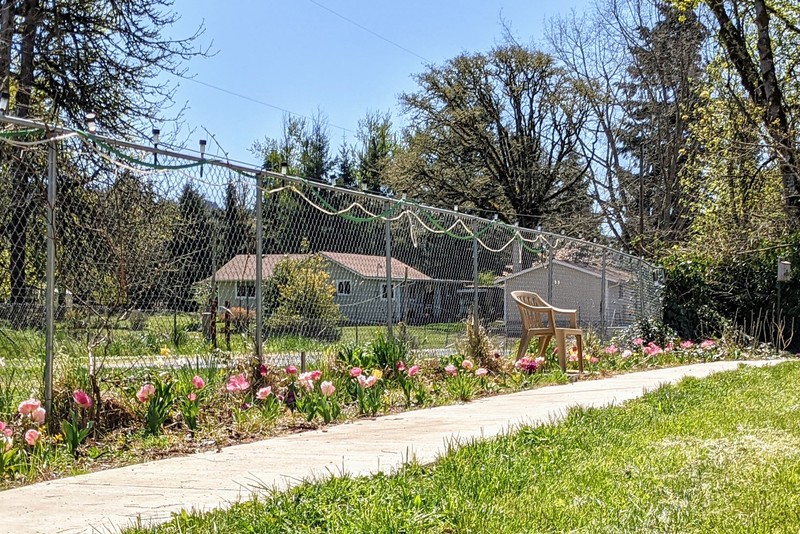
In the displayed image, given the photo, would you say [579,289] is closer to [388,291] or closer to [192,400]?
[388,291]

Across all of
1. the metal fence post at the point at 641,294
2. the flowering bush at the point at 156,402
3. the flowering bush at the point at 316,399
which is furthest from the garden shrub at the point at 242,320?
the metal fence post at the point at 641,294

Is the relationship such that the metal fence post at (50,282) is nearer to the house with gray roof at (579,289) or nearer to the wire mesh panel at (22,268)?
the wire mesh panel at (22,268)

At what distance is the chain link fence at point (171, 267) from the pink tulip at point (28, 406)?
12.0 inches

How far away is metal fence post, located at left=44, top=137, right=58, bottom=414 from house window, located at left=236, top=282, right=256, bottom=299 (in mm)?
1879

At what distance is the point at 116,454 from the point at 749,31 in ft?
61.5

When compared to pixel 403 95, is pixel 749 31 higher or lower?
lower

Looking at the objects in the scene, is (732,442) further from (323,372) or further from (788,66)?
(788,66)

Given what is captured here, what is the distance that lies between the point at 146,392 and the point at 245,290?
1.64 meters

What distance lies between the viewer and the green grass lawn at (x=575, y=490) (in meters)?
3.10

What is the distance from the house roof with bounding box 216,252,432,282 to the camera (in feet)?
21.9

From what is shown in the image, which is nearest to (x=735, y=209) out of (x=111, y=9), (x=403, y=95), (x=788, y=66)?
(x=788, y=66)

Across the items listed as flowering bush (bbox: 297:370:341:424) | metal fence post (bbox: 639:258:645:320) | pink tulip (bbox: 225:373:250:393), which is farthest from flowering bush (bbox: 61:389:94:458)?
metal fence post (bbox: 639:258:645:320)

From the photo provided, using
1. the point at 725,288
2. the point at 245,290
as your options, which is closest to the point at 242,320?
the point at 245,290

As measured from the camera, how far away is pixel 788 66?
718 inches
